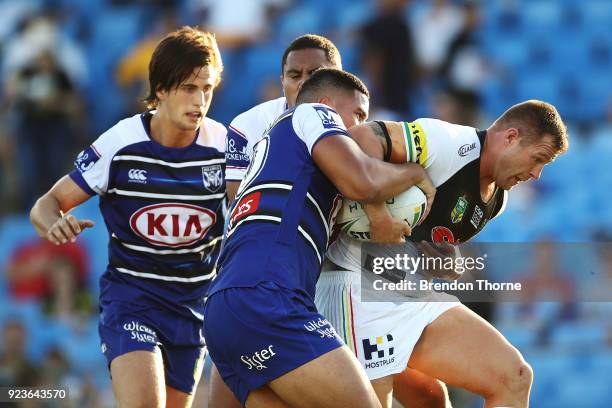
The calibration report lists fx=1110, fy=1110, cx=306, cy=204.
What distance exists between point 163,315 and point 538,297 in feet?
13.3

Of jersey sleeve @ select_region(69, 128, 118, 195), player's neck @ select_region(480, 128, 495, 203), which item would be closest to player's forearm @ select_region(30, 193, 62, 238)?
jersey sleeve @ select_region(69, 128, 118, 195)

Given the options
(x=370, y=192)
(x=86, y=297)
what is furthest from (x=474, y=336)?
(x=86, y=297)

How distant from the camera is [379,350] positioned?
5.59 meters

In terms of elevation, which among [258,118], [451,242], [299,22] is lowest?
[451,242]

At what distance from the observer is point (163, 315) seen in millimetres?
6492

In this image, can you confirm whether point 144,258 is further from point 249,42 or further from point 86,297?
point 249,42

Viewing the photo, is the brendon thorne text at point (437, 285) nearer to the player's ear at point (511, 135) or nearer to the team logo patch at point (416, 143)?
the team logo patch at point (416, 143)

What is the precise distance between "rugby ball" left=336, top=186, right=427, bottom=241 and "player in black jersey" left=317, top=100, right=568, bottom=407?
11 centimetres

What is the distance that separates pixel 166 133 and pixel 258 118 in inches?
21.5

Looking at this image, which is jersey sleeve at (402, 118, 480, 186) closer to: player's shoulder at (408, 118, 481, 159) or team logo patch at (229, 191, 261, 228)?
player's shoulder at (408, 118, 481, 159)

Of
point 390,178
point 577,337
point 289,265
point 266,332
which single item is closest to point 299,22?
point 577,337

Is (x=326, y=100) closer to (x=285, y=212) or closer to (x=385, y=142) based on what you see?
(x=385, y=142)

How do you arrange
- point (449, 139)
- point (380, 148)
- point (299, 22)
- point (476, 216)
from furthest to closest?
point (299, 22) < point (476, 216) < point (449, 139) < point (380, 148)

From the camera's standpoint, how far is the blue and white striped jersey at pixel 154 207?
6.40 m
